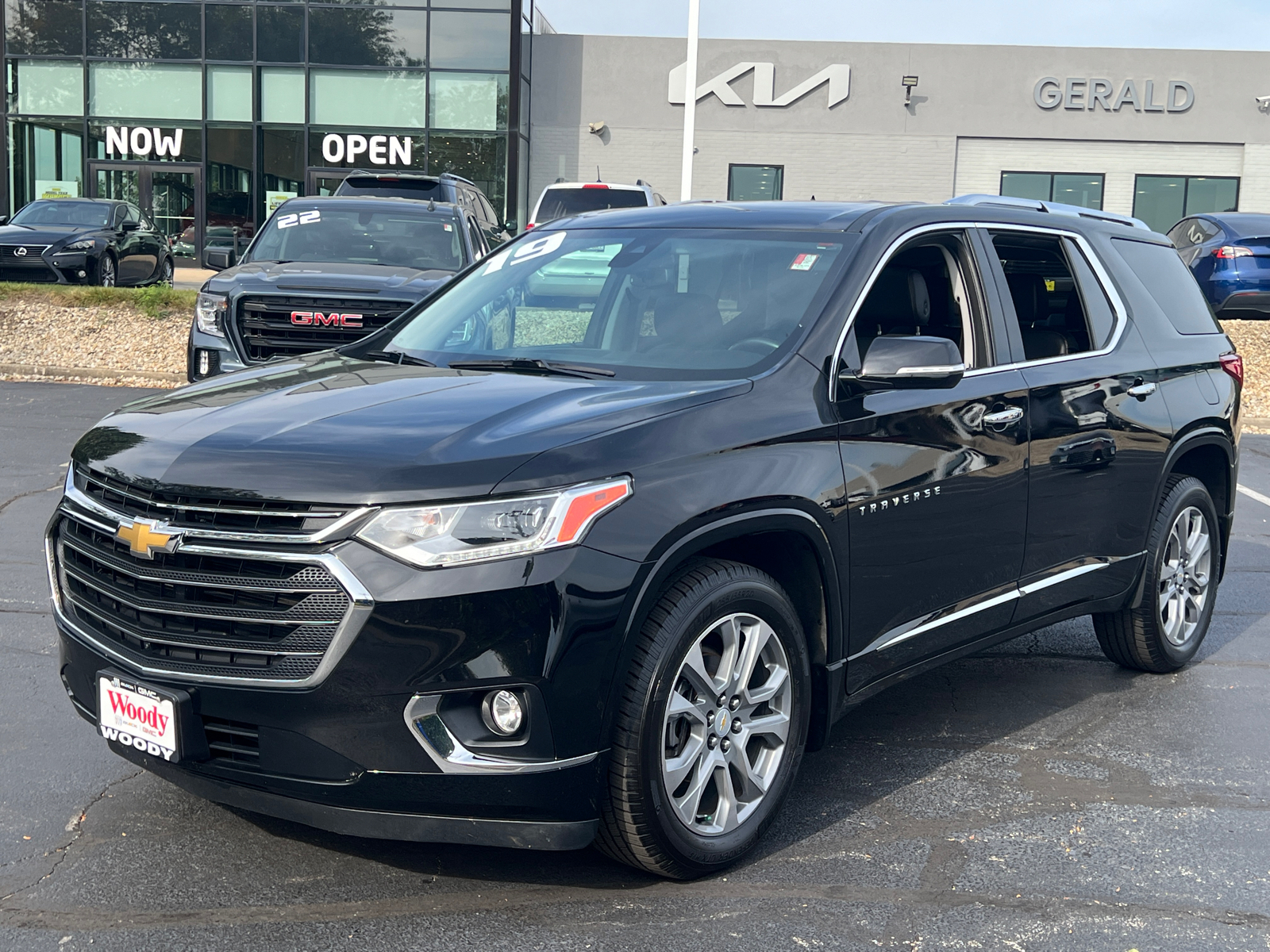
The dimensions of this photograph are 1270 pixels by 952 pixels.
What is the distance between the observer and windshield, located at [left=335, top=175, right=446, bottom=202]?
50.8 ft

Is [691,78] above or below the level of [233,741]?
above

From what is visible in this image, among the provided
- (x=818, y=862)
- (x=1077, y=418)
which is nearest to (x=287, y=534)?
(x=818, y=862)

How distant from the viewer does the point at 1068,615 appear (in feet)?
16.8

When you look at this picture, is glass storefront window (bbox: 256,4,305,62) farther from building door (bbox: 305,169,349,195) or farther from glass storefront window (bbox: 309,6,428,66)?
building door (bbox: 305,169,349,195)

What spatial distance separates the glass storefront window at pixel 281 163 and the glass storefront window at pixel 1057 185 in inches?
651

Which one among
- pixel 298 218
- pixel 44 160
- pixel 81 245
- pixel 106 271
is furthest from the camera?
pixel 44 160

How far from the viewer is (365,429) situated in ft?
11.3

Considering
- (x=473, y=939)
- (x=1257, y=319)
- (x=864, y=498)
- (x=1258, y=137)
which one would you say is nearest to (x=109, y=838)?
(x=473, y=939)

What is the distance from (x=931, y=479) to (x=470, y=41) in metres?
27.4

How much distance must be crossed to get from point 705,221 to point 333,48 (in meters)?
26.9

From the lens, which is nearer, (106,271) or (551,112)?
(106,271)

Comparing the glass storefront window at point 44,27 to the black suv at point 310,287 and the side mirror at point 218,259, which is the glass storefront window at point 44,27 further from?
the side mirror at point 218,259

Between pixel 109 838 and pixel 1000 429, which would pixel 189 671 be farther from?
pixel 1000 429

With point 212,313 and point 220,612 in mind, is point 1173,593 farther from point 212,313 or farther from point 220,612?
point 212,313
